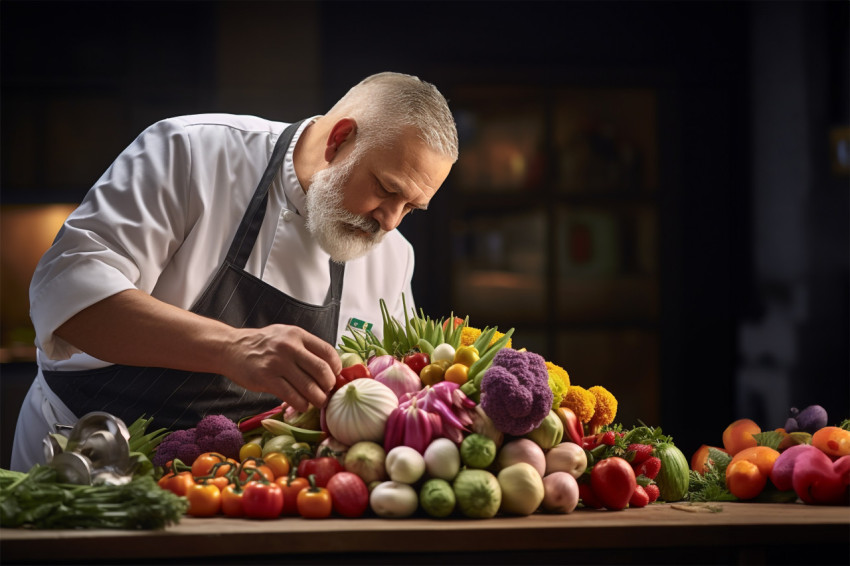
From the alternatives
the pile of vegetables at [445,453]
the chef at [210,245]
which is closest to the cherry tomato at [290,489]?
the pile of vegetables at [445,453]

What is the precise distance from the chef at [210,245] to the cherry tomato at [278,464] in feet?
0.85

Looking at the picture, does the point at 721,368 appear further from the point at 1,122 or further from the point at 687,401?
the point at 1,122

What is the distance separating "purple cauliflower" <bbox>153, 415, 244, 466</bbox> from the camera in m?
1.39

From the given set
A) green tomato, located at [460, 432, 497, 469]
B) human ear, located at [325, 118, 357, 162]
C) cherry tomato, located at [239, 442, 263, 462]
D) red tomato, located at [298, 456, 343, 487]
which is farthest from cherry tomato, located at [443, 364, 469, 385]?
human ear, located at [325, 118, 357, 162]

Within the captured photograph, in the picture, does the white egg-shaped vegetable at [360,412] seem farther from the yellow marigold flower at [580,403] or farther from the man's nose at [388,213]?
the man's nose at [388,213]

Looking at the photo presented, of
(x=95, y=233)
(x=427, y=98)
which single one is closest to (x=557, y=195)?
(x=427, y=98)

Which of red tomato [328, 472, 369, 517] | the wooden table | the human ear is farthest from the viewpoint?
the human ear

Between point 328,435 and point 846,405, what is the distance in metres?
3.69

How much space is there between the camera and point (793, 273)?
4.29m

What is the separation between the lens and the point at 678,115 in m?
4.24

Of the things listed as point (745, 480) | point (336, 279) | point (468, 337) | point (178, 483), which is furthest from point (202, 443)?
point (745, 480)

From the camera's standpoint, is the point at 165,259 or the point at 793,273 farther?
the point at 793,273

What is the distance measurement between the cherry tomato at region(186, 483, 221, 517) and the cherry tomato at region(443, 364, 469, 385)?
40 cm

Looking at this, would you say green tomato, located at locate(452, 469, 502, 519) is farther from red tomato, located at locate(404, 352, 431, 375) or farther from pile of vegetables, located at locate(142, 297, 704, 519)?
red tomato, located at locate(404, 352, 431, 375)
